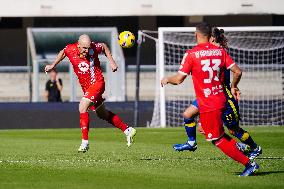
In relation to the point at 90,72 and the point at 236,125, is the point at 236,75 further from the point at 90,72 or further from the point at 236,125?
the point at 90,72

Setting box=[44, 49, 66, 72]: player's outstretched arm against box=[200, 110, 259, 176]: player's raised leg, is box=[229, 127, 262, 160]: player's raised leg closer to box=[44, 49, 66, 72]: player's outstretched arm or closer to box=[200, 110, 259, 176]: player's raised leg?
box=[200, 110, 259, 176]: player's raised leg

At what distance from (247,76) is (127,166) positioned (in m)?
17.5

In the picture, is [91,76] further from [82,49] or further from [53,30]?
[53,30]

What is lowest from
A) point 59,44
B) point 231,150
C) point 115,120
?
point 231,150

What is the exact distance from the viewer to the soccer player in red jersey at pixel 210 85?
1231 centimetres

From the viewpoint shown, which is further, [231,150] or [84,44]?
[84,44]

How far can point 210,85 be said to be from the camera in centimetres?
1243

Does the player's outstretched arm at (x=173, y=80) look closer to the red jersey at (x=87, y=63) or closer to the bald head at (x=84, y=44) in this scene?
the bald head at (x=84, y=44)

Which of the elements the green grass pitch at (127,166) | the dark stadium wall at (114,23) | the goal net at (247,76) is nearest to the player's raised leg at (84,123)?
the green grass pitch at (127,166)

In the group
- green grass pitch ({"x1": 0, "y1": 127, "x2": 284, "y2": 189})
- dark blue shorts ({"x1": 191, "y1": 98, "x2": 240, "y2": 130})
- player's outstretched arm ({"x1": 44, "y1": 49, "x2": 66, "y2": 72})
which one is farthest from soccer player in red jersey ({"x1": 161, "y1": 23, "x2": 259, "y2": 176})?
player's outstretched arm ({"x1": 44, "y1": 49, "x2": 66, "y2": 72})

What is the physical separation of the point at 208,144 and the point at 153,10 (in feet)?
59.0

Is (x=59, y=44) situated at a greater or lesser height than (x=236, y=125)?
greater

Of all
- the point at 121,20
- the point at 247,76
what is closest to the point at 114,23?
the point at 121,20

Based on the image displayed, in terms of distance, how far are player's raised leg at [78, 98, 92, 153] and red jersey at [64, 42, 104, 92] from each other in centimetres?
46
